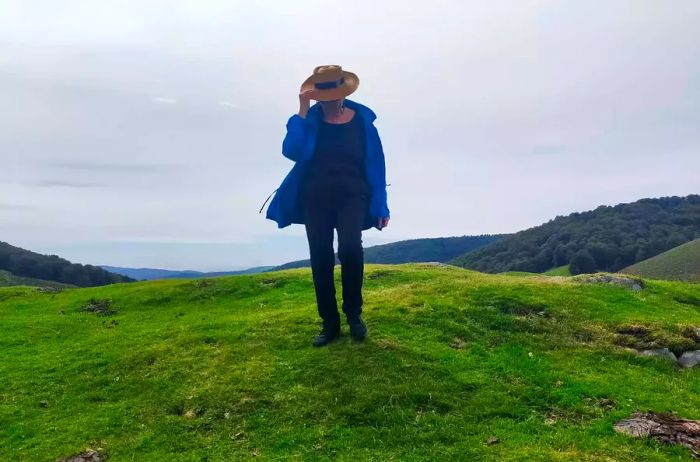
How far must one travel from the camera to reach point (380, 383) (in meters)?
8.63

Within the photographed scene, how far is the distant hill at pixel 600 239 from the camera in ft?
367

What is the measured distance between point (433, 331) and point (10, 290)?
81.9 ft

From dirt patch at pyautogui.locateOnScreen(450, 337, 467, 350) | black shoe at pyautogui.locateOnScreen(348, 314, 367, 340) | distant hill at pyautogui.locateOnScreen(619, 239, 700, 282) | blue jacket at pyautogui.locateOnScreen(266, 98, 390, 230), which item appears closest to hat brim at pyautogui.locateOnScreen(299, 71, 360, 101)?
blue jacket at pyautogui.locateOnScreen(266, 98, 390, 230)

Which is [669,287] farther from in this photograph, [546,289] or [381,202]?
[381,202]

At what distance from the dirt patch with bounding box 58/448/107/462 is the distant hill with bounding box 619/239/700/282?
227ft

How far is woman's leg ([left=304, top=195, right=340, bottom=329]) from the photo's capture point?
9.78 m

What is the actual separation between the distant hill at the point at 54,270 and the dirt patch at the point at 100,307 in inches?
4476

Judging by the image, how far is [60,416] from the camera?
9.10 m

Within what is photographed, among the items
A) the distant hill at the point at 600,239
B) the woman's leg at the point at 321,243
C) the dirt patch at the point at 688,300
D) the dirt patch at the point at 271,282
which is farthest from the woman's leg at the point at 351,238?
the distant hill at the point at 600,239

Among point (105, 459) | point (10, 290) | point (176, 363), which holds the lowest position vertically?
point (105, 459)

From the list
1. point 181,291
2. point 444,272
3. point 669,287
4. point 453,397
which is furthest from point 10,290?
point 669,287

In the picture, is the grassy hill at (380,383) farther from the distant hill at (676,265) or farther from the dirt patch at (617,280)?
the distant hill at (676,265)

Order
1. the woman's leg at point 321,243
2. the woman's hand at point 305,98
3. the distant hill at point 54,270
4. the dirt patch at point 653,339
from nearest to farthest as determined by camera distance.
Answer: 1. the woman's hand at point 305,98
2. the woman's leg at point 321,243
3. the dirt patch at point 653,339
4. the distant hill at point 54,270

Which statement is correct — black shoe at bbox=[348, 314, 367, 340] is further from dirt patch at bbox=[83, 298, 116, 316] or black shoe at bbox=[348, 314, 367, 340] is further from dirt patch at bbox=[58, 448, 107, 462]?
dirt patch at bbox=[83, 298, 116, 316]
